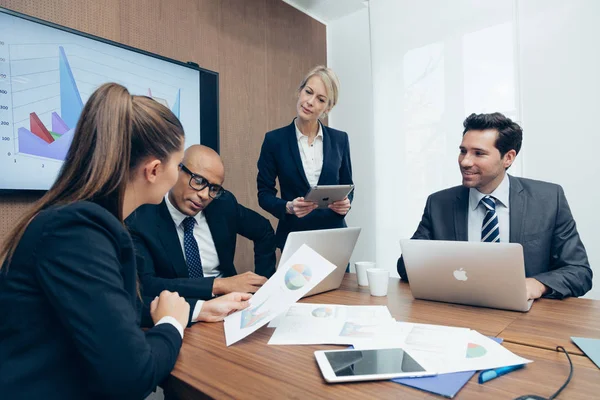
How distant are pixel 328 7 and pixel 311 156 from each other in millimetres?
1883

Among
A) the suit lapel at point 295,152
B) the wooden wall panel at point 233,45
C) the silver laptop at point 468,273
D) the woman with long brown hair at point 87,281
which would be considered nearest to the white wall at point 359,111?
the wooden wall panel at point 233,45

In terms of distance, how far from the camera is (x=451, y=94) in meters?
2.88

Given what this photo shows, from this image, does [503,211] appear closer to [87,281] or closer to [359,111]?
[87,281]

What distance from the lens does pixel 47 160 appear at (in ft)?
5.57

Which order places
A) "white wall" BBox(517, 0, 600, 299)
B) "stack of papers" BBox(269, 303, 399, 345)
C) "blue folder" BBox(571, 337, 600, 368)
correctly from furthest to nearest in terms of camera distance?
"white wall" BBox(517, 0, 600, 299), "stack of papers" BBox(269, 303, 399, 345), "blue folder" BBox(571, 337, 600, 368)

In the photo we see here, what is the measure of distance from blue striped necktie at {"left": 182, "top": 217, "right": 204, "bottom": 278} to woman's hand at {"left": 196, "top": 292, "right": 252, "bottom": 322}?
1.41ft

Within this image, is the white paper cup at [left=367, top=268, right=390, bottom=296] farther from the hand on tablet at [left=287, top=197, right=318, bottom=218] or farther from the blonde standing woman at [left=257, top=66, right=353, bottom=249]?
the blonde standing woman at [left=257, top=66, right=353, bottom=249]

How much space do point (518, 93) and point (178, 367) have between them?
273 centimetres

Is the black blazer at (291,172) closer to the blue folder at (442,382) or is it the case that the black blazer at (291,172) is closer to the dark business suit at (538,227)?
the dark business suit at (538,227)

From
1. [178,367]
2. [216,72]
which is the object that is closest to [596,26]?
[216,72]

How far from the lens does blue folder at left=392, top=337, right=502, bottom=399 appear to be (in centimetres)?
64

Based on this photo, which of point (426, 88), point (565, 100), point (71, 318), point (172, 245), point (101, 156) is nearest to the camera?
point (71, 318)

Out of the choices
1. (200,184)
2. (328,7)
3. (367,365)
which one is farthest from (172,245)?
(328,7)

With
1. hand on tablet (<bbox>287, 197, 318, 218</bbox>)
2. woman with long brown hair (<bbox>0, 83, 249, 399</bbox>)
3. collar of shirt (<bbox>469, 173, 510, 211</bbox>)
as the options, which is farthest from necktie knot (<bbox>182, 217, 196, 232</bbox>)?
collar of shirt (<bbox>469, 173, 510, 211</bbox>)
